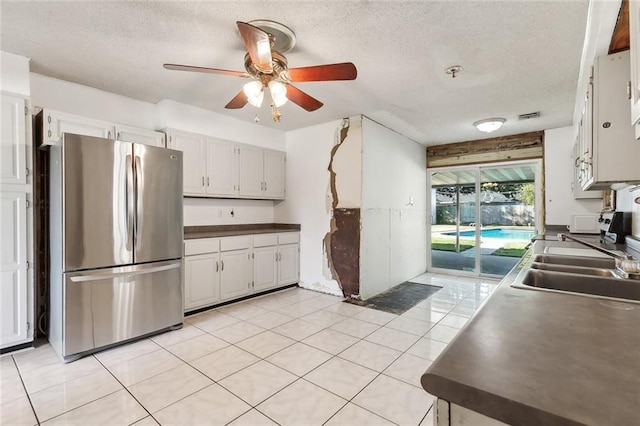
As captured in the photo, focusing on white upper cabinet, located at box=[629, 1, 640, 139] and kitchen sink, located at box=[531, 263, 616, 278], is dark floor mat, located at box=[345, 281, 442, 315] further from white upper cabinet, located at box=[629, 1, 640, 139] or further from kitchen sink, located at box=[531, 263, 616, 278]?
white upper cabinet, located at box=[629, 1, 640, 139]

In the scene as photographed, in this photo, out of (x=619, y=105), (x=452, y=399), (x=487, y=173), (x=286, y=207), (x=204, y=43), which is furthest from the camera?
(x=487, y=173)

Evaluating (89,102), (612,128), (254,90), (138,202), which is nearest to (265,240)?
(138,202)

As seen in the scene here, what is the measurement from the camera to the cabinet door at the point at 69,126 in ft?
9.04

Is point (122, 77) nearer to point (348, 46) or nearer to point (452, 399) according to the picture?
point (348, 46)

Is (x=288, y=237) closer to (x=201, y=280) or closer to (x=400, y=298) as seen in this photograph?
(x=201, y=280)

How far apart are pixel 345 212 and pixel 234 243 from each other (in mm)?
1513

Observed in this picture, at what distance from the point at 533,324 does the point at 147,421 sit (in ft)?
6.54

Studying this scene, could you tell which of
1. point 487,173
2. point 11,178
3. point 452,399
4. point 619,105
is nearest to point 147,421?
point 452,399

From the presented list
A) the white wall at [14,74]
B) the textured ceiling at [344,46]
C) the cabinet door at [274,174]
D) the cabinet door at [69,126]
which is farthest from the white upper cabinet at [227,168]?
the white wall at [14,74]

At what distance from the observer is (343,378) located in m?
2.15

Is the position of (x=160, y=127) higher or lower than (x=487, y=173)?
higher

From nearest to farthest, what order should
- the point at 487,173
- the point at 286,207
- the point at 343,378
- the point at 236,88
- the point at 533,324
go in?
the point at 533,324, the point at 343,378, the point at 236,88, the point at 286,207, the point at 487,173

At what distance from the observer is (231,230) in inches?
170

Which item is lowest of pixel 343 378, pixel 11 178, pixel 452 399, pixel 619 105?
pixel 343 378
